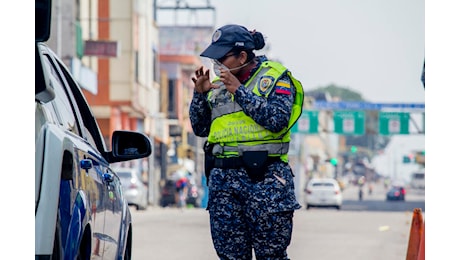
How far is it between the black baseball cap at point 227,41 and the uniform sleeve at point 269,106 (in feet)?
0.66

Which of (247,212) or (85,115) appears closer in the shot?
(247,212)

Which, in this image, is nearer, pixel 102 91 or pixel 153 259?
pixel 153 259

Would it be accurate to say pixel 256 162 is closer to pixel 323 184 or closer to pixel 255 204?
pixel 255 204

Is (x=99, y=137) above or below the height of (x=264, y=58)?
below

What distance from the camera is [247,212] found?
5.49 m

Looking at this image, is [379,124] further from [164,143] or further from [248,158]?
[248,158]

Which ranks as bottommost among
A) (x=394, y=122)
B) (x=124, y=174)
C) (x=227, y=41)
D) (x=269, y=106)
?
(x=124, y=174)

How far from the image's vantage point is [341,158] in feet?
525

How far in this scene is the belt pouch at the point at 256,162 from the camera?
18.0 ft

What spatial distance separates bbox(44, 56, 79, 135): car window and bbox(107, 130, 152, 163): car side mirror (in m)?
0.57

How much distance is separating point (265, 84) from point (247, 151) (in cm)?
33

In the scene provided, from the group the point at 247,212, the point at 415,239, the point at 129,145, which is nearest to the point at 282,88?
the point at 247,212
